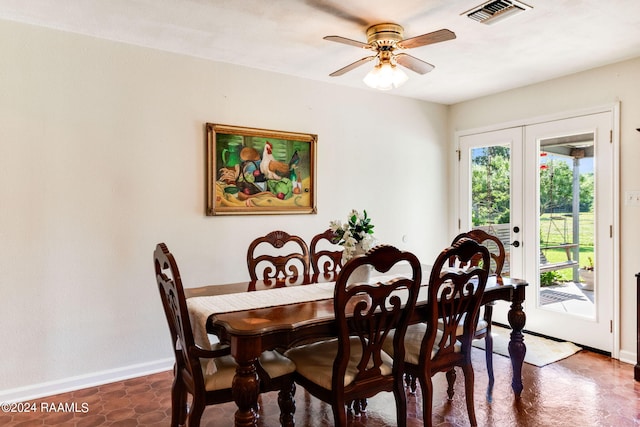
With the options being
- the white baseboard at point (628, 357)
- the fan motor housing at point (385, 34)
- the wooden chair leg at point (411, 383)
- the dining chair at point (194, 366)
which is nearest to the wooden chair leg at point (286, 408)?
the dining chair at point (194, 366)

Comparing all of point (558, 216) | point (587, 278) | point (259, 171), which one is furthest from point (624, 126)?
point (259, 171)

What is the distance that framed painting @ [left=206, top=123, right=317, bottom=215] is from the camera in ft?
11.4

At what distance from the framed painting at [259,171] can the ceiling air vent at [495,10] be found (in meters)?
1.75

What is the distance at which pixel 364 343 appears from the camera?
197 centimetres

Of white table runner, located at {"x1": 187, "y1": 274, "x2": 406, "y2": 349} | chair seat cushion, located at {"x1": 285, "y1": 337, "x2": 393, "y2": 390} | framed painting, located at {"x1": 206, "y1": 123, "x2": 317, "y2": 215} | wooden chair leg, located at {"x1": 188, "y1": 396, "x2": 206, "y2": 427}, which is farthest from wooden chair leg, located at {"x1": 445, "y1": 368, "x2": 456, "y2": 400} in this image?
framed painting, located at {"x1": 206, "y1": 123, "x2": 317, "y2": 215}

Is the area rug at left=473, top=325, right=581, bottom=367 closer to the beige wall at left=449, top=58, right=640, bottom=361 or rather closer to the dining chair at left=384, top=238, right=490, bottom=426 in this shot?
the beige wall at left=449, top=58, right=640, bottom=361

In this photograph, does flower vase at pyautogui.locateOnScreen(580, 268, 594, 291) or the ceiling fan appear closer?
the ceiling fan

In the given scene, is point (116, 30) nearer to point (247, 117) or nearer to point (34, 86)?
point (34, 86)

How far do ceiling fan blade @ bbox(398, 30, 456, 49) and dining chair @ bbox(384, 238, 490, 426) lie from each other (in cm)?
108

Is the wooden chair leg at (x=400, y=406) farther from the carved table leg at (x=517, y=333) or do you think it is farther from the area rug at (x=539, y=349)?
the area rug at (x=539, y=349)

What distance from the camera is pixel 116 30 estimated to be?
114 inches

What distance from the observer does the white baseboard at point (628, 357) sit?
342 cm

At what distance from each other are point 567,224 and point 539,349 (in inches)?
44.9

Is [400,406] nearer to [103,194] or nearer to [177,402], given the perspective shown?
[177,402]
